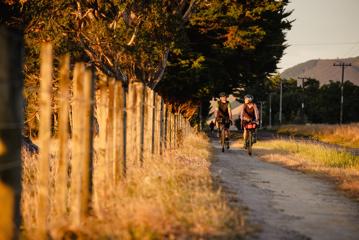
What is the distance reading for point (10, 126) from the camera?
14.9 ft

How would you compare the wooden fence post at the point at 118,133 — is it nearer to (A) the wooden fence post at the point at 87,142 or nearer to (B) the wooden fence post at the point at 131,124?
(B) the wooden fence post at the point at 131,124

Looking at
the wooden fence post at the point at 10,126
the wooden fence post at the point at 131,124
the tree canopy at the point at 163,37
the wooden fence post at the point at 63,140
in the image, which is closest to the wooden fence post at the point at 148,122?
the wooden fence post at the point at 131,124

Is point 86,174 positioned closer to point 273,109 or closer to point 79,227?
point 79,227

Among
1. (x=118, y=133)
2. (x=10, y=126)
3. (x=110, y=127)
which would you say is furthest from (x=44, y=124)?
(x=118, y=133)

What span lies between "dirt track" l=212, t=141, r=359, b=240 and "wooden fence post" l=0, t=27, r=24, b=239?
8.97 feet

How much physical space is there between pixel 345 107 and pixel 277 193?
85.3m

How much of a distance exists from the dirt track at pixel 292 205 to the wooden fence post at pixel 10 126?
8.97 feet

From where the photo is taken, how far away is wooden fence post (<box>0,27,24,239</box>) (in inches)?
173

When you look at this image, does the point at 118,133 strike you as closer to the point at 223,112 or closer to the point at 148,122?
the point at 148,122

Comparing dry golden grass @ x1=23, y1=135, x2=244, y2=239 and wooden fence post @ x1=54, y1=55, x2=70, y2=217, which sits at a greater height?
wooden fence post @ x1=54, y1=55, x2=70, y2=217

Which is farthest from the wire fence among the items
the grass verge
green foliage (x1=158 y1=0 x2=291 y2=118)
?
green foliage (x1=158 y1=0 x2=291 y2=118)

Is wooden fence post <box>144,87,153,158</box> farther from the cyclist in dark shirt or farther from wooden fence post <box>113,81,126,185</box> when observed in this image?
the cyclist in dark shirt

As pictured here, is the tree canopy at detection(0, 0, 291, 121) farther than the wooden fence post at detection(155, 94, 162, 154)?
Yes

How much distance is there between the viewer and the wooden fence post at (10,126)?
4.41 metres
